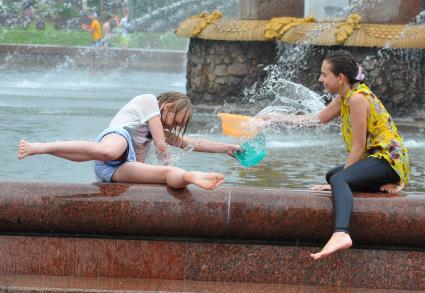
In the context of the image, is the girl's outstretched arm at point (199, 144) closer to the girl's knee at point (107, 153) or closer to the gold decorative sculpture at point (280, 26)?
the girl's knee at point (107, 153)

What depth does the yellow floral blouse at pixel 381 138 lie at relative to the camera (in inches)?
197

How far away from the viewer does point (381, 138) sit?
5027mm

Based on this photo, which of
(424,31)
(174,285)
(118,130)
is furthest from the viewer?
(424,31)

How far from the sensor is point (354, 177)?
16.1ft

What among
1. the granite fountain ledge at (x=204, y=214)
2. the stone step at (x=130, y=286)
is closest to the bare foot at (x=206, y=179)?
the granite fountain ledge at (x=204, y=214)

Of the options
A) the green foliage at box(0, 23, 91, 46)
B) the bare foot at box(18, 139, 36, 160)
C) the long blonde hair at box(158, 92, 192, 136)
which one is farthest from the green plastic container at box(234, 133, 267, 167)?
the green foliage at box(0, 23, 91, 46)

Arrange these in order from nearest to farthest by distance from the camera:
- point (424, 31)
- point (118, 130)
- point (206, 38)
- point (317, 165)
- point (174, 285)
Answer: point (174, 285), point (118, 130), point (317, 165), point (424, 31), point (206, 38)

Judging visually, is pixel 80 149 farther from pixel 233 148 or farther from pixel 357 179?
pixel 357 179

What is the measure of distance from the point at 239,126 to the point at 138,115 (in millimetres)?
620

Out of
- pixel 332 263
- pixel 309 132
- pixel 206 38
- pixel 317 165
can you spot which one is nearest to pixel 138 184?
pixel 332 263

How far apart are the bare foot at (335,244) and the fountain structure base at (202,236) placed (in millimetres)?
205

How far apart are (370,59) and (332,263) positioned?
679cm

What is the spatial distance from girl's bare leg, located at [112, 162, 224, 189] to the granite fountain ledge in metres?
0.08

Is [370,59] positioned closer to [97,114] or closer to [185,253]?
[97,114]
